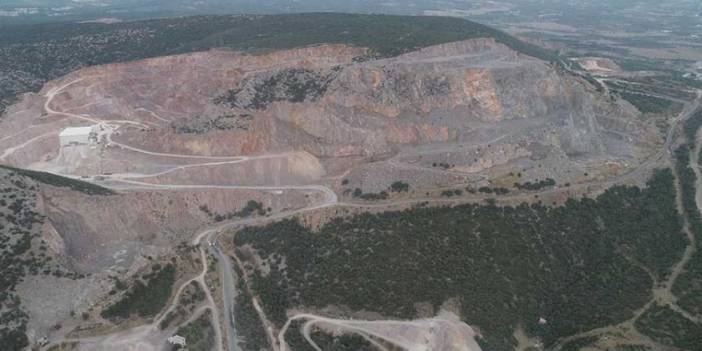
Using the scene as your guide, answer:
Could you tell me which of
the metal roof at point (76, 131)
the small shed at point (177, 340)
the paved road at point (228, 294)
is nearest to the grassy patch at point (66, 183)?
the metal roof at point (76, 131)

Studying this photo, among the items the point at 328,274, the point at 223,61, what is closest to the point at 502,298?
the point at 328,274

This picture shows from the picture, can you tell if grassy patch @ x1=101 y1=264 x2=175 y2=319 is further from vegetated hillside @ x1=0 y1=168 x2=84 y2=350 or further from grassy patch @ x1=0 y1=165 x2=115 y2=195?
grassy patch @ x1=0 y1=165 x2=115 y2=195

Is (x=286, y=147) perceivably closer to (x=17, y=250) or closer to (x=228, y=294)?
(x=228, y=294)

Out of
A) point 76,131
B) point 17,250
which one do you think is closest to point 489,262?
point 17,250

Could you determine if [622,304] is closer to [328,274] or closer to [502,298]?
[502,298]

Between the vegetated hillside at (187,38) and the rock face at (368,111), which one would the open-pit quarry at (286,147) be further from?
the vegetated hillside at (187,38)

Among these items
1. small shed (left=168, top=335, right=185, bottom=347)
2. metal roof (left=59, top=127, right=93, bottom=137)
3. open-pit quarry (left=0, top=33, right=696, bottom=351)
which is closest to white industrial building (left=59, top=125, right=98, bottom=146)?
metal roof (left=59, top=127, right=93, bottom=137)
